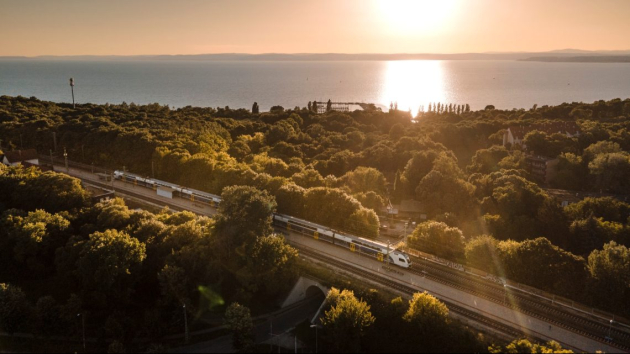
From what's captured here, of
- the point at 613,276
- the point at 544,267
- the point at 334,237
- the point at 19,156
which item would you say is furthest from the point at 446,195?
the point at 19,156

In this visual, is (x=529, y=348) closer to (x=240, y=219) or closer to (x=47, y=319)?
(x=240, y=219)

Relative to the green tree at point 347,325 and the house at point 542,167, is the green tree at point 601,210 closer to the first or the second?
the house at point 542,167

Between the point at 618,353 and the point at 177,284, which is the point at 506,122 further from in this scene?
the point at 177,284

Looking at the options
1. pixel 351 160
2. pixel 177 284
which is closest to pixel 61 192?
pixel 177 284

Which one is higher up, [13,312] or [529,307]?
[529,307]

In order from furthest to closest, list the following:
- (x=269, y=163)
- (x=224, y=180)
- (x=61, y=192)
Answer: (x=269, y=163), (x=224, y=180), (x=61, y=192)

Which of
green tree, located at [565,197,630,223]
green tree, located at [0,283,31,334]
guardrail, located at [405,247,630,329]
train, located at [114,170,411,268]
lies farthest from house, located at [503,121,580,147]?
green tree, located at [0,283,31,334]
